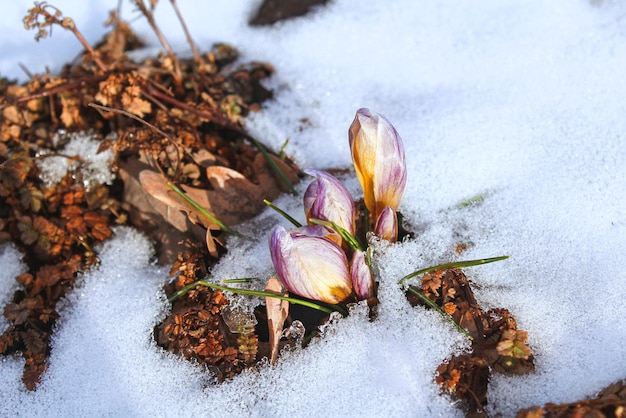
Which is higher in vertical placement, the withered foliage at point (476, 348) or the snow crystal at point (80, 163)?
the snow crystal at point (80, 163)

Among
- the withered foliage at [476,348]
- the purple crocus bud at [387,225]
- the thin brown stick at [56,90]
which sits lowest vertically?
the withered foliage at [476,348]

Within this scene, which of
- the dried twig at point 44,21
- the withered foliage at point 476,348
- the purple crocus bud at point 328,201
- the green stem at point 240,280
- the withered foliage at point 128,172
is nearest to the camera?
the withered foliage at point 476,348

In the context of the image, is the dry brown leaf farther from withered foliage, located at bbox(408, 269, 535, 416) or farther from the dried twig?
the dried twig

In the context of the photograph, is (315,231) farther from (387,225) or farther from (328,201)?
(387,225)

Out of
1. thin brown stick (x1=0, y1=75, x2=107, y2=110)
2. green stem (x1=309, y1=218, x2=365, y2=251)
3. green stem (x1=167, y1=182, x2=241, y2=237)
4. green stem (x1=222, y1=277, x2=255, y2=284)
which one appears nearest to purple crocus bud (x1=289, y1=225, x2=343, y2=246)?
green stem (x1=309, y1=218, x2=365, y2=251)

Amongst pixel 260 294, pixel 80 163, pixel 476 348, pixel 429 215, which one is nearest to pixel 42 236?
pixel 80 163

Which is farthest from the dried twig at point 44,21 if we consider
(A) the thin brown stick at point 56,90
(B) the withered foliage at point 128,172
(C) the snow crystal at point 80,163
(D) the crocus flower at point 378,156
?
(D) the crocus flower at point 378,156

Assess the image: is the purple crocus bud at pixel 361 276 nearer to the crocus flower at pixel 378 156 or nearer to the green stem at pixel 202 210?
the crocus flower at pixel 378 156

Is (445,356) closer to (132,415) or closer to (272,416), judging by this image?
(272,416)
